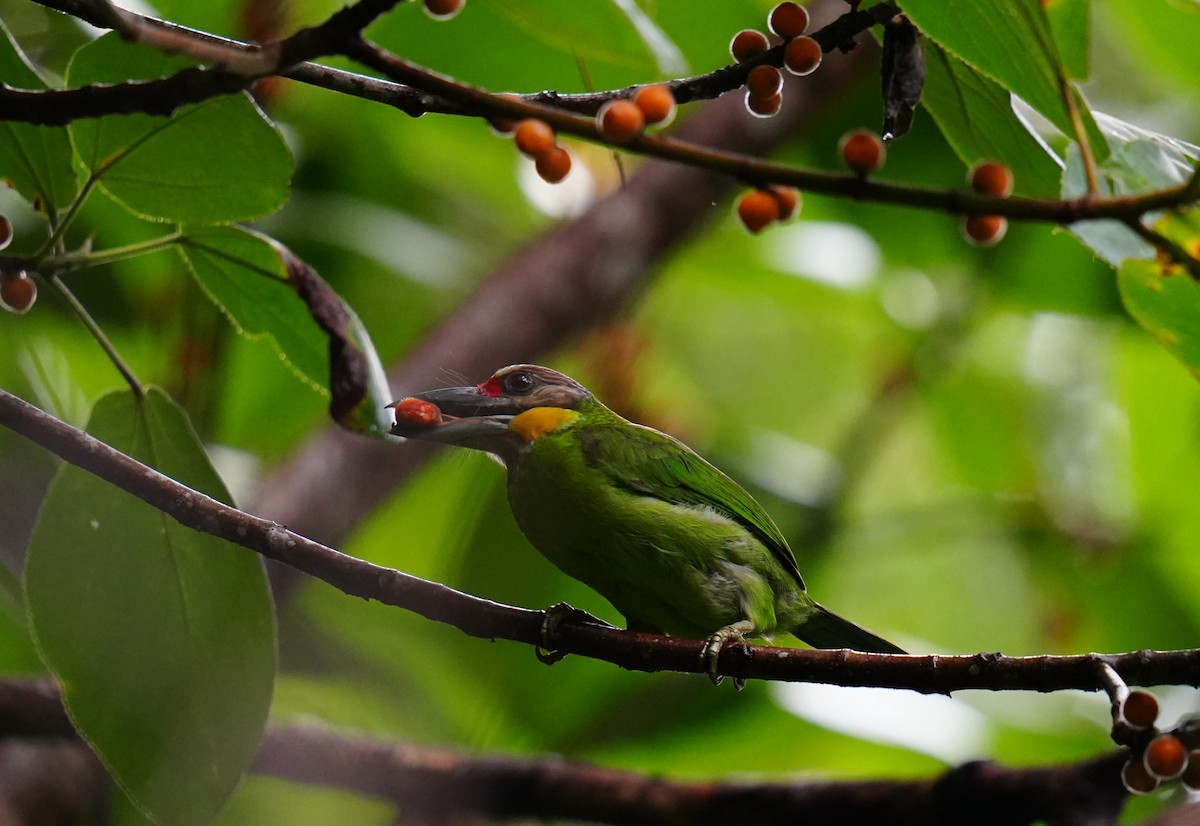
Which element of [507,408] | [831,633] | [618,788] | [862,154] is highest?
[862,154]

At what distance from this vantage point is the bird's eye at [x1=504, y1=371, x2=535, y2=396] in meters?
2.35

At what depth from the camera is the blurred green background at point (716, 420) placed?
3236 millimetres

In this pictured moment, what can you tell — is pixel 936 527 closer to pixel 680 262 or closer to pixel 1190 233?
pixel 680 262

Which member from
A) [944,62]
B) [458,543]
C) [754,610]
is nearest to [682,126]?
[458,543]

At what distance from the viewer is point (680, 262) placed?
4.53 meters

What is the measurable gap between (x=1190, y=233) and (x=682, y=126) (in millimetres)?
3014

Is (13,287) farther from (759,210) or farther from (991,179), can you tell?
(991,179)

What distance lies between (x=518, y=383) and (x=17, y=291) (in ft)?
3.12

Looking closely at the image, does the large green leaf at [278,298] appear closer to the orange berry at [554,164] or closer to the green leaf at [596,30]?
the orange berry at [554,164]

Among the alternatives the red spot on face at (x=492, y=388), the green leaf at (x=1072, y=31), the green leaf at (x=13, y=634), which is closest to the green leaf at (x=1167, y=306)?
the green leaf at (x=1072, y=31)

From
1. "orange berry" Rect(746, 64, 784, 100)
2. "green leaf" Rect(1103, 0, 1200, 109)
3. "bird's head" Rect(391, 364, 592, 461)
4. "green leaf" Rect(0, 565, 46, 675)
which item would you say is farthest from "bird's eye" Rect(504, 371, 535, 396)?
"green leaf" Rect(1103, 0, 1200, 109)

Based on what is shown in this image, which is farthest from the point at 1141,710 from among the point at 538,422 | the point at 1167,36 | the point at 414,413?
the point at 1167,36

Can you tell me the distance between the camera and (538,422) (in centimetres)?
229

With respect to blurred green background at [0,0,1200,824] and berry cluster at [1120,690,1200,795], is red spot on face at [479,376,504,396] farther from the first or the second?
berry cluster at [1120,690,1200,795]
